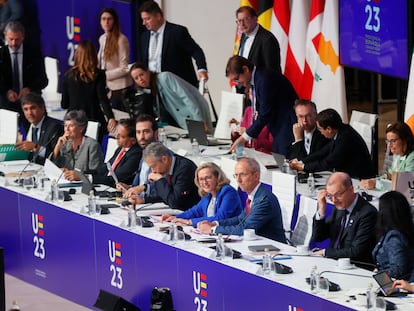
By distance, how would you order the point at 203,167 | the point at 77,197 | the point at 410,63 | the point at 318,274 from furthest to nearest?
the point at 410,63, the point at 77,197, the point at 203,167, the point at 318,274

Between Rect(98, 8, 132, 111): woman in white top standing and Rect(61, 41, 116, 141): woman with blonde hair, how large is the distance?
1.07 metres

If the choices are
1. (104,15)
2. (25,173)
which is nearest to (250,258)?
(25,173)

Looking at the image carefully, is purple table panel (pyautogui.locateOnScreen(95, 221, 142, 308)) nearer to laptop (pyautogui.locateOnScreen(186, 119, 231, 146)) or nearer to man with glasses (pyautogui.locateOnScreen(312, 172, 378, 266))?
man with glasses (pyautogui.locateOnScreen(312, 172, 378, 266))

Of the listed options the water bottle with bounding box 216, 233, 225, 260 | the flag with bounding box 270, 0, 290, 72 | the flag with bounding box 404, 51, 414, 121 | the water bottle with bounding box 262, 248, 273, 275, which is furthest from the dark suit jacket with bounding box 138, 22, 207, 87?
the water bottle with bounding box 262, 248, 273, 275

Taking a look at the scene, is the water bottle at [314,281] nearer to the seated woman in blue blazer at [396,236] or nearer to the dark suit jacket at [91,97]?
the seated woman in blue blazer at [396,236]

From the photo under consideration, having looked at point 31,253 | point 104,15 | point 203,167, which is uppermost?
point 104,15

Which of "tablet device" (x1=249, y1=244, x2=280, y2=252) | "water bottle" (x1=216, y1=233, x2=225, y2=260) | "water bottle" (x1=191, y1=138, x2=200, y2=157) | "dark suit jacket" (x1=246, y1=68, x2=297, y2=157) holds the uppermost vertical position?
"dark suit jacket" (x1=246, y1=68, x2=297, y2=157)

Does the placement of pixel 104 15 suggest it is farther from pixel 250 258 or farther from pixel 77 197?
pixel 250 258

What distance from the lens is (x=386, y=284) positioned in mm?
7336

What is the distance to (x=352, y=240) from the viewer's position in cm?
830

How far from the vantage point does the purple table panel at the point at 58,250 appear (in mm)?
9453

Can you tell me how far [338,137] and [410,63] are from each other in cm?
187

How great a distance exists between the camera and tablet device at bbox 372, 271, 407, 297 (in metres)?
7.32

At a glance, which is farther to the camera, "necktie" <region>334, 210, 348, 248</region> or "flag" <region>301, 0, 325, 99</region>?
"flag" <region>301, 0, 325, 99</region>
